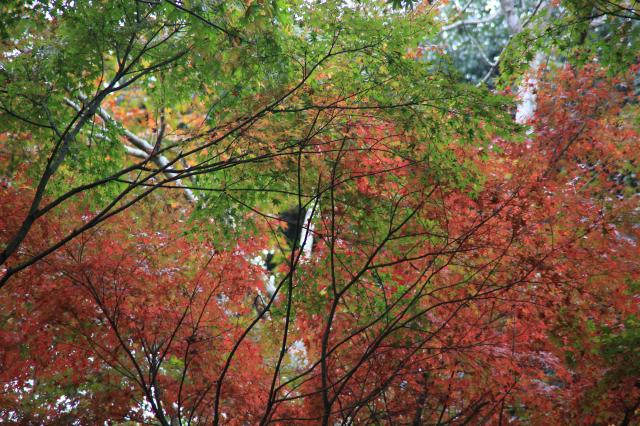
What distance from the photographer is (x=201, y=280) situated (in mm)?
6199

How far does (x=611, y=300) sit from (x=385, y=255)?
2.49 m

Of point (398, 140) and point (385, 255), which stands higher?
point (398, 140)

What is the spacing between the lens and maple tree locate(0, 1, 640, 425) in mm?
4773

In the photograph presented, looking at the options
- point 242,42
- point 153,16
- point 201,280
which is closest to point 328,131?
point 242,42

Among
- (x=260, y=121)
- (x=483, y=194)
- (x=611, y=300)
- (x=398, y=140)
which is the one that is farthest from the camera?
(x=611, y=300)

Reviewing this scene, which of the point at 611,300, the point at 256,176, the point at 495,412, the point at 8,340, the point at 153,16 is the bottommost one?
the point at 495,412

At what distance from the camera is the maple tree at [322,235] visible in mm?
4773

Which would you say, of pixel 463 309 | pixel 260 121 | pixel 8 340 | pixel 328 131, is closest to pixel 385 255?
pixel 463 309

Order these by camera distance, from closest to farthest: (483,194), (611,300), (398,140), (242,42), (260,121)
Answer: (242,42), (260,121), (398,140), (483,194), (611,300)

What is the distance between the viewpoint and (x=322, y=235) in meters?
5.26

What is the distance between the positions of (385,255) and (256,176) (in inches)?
67.9

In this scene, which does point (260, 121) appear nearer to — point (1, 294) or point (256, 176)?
point (256, 176)

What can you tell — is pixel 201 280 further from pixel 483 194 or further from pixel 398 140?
pixel 483 194

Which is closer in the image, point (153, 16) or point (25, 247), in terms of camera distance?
point (153, 16)
